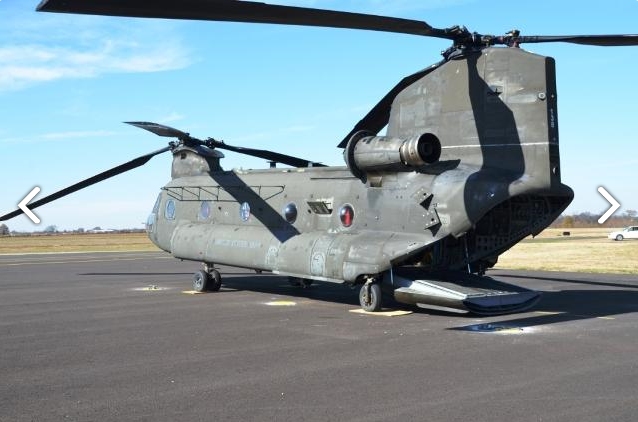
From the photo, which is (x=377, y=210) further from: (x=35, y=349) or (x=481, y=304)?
(x=35, y=349)

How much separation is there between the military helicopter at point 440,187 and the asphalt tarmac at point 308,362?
0.91 meters

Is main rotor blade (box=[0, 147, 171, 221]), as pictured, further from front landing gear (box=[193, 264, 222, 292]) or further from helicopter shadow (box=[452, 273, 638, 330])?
helicopter shadow (box=[452, 273, 638, 330])

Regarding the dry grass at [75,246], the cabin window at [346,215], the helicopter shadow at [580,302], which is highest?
the cabin window at [346,215]

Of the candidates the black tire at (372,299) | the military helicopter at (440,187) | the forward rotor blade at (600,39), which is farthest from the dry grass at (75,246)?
the forward rotor blade at (600,39)

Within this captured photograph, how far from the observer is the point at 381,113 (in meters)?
16.4

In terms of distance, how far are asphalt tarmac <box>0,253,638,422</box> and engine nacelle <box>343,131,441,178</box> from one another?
3.33 metres

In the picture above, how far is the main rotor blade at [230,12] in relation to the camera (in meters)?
8.36

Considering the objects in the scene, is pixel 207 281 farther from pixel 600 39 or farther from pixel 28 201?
pixel 600 39

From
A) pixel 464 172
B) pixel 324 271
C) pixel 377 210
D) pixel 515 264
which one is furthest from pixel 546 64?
pixel 515 264

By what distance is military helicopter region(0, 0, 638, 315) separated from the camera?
13.5m

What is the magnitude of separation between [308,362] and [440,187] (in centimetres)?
602


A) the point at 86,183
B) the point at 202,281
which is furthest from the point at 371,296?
the point at 86,183

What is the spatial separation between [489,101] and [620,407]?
27.9ft

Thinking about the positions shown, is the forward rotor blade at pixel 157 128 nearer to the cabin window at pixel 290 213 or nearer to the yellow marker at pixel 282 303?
the cabin window at pixel 290 213
